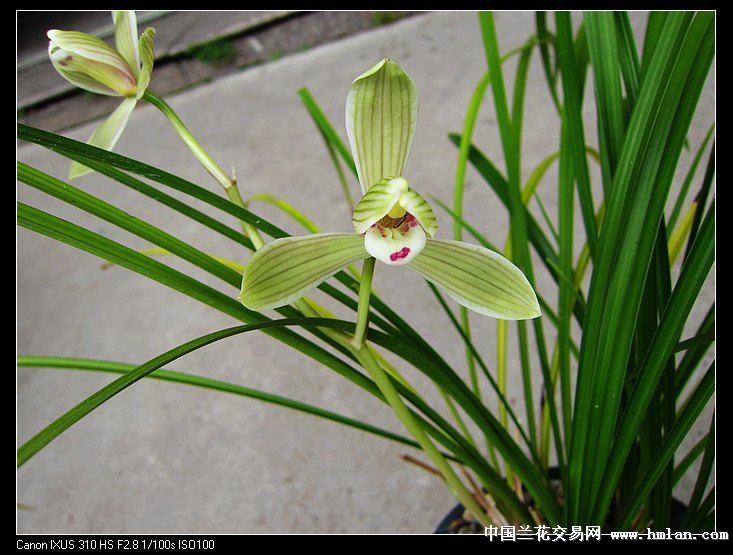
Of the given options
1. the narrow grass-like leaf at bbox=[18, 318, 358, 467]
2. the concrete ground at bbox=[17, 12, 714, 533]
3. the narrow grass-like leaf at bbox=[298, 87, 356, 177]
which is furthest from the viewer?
the concrete ground at bbox=[17, 12, 714, 533]

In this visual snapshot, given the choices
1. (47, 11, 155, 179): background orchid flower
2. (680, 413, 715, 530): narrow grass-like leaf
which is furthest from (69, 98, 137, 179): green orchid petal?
(680, 413, 715, 530): narrow grass-like leaf

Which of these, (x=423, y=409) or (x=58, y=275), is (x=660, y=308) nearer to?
(x=423, y=409)

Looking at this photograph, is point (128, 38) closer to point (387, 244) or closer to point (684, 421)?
point (387, 244)

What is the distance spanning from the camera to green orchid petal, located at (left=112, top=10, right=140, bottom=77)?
36 centimetres

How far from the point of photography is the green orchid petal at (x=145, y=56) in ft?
1.07

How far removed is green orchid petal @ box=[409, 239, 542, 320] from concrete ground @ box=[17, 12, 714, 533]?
1.96 feet

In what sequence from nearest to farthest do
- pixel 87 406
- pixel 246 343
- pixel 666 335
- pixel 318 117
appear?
pixel 87 406 < pixel 666 335 < pixel 318 117 < pixel 246 343

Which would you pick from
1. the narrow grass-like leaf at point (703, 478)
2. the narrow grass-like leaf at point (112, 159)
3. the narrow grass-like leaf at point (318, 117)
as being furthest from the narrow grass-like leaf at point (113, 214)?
the narrow grass-like leaf at point (703, 478)

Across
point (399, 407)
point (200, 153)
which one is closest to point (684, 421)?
point (399, 407)

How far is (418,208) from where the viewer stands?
261 millimetres

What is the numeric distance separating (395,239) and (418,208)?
2 centimetres

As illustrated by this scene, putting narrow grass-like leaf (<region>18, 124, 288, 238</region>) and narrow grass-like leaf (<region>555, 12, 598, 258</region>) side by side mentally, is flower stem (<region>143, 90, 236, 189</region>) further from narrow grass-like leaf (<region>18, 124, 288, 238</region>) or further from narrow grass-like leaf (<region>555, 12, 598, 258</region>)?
narrow grass-like leaf (<region>555, 12, 598, 258</region>)

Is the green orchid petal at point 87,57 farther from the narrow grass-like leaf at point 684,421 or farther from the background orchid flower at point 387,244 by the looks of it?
the narrow grass-like leaf at point 684,421

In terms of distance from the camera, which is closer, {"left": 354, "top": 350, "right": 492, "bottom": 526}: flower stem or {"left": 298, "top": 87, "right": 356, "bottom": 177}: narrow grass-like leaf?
{"left": 354, "top": 350, "right": 492, "bottom": 526}: flower stem
